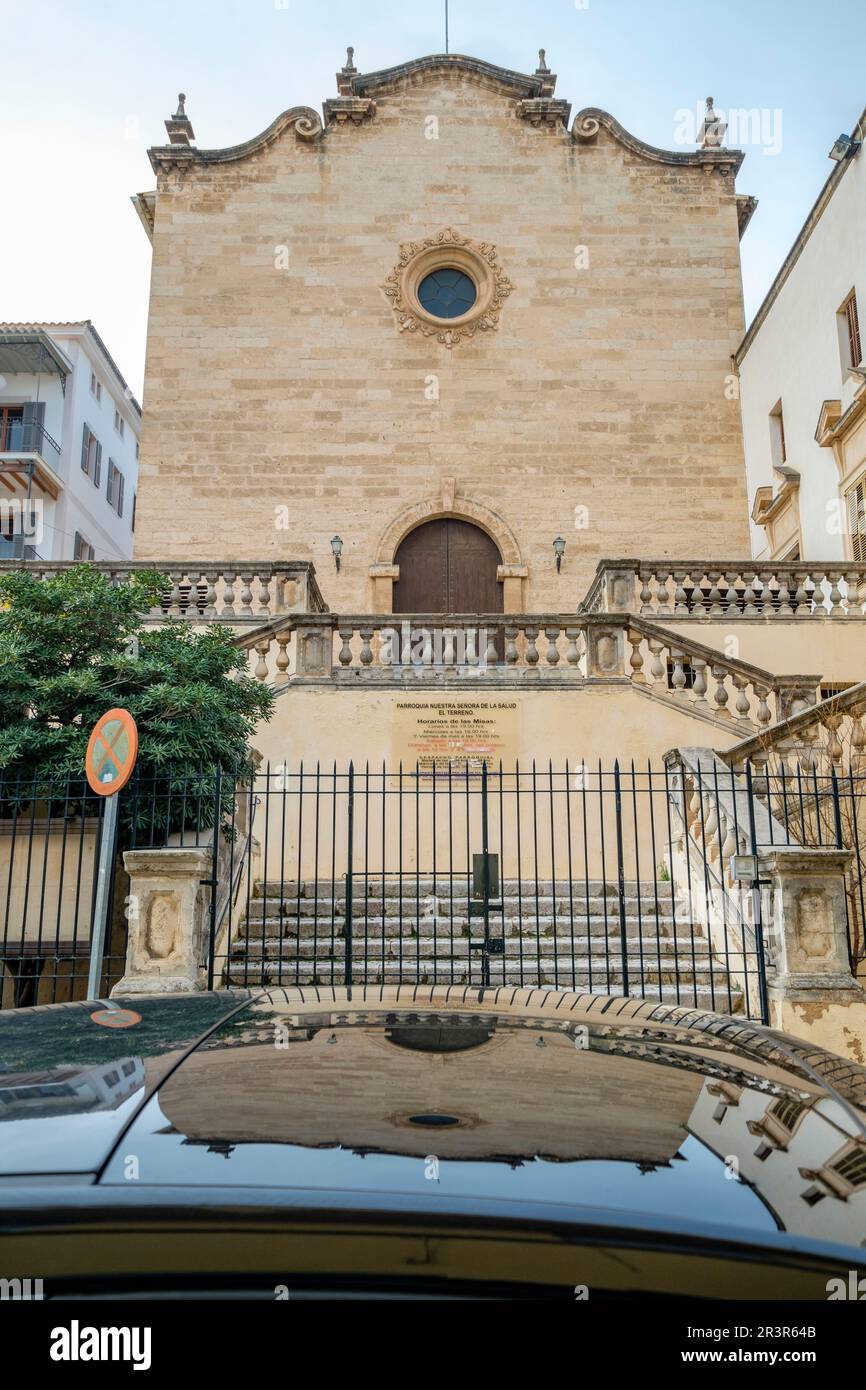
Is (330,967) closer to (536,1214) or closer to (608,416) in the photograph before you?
(536,1214)

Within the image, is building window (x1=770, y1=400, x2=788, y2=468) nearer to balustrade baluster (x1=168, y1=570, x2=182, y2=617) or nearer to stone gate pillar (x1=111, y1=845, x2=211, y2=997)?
balustrade baluster (x1=168, y1=570, x2=182, y2=617)

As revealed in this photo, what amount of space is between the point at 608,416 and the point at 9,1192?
835 inches

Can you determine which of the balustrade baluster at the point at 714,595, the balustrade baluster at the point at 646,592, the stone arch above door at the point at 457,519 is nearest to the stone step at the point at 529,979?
the balustrade baluster at the point at 646,592

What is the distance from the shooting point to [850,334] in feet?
58.8

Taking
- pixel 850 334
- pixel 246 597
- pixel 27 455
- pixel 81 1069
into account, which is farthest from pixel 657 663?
pixel 27 455

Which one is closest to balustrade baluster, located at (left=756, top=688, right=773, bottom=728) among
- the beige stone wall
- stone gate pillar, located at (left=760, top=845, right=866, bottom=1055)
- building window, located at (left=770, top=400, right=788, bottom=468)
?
stone gate pillar, located at (left=760, top=845, right=866, bottom=1055)

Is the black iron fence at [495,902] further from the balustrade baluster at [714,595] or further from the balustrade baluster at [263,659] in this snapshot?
the balustrade baluster at [714,595]

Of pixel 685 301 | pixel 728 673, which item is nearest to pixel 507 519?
pixel 685 301

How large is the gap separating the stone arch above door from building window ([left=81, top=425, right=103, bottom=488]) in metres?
19.3

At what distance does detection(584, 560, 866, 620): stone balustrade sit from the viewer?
15945 millimetres

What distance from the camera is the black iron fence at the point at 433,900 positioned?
28.5ft

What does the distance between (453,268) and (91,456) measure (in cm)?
1914

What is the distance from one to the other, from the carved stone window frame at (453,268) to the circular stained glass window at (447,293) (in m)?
0.09

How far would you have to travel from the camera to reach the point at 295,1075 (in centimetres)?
215
